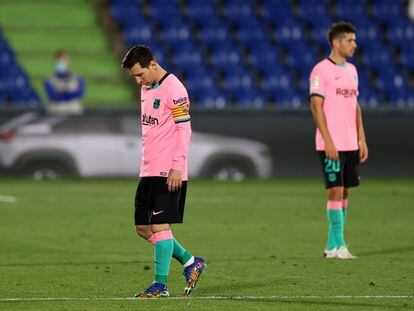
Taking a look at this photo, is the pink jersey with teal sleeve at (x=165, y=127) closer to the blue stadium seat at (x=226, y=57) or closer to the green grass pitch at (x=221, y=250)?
the green grass pitch at (x=221, y=250)

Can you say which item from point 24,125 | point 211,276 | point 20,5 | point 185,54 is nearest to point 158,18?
point 185,54

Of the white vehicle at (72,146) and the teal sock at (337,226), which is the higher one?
the teal sock at (337,226)

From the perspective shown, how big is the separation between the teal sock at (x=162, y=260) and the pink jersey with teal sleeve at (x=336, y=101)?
9.92 ft

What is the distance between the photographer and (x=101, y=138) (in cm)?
2247

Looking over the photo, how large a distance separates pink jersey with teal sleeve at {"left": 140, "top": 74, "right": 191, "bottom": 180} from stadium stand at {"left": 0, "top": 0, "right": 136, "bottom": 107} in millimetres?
17814

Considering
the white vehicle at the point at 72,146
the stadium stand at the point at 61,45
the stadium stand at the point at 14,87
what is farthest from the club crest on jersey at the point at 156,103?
the stadium stand at the point at 61,45

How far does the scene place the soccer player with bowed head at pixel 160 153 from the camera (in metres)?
8.59

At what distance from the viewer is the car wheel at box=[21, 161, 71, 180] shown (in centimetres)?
2242

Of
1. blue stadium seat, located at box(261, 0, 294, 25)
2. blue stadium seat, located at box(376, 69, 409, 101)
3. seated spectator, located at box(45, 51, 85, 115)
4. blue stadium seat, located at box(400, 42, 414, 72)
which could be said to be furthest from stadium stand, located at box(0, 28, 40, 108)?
blue stadium seat, located at box(400, 42, 414, 72)

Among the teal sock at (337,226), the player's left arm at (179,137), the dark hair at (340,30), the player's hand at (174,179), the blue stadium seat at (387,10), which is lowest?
the teal sock at (337,226)

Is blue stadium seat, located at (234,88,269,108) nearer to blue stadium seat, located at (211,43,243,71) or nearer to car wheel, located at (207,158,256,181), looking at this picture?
blue stadium seat, located at (211,43,243,71)

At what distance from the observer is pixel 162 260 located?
28.7ft

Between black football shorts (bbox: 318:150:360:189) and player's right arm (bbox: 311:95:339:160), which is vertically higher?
player's right arm (bbox: 311:95:339:160)

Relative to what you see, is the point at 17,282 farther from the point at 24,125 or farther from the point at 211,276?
the point at 24,125
